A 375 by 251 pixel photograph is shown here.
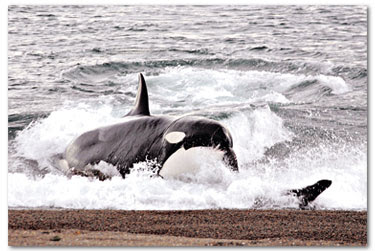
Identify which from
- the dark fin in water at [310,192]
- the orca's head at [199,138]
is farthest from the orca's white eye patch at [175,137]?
the dark fin in water at [310,192]

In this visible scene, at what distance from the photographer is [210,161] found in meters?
7.70

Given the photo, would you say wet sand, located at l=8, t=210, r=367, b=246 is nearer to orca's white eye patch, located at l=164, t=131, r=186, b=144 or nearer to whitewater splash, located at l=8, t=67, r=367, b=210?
whitewater splash, located at l=8, t=67, r=367, b=210

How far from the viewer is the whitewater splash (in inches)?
300

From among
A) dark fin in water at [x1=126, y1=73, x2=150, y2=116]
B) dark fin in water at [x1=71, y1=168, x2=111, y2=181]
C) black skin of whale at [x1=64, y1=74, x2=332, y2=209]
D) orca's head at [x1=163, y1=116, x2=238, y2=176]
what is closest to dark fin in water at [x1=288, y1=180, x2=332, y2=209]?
black skin of whale at [x1=64, y1=74, x2=332, y2=209]

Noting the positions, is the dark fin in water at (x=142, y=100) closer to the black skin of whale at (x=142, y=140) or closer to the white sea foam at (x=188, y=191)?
the black skin of whale at (x=142, y=140)

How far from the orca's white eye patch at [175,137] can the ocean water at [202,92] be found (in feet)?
1.41

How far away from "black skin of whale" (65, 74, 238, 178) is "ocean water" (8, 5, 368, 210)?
18 cm

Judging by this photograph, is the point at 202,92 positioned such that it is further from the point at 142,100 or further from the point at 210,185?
the point at 210,185

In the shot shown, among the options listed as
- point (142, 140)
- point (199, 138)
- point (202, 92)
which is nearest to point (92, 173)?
point (142, 140)
